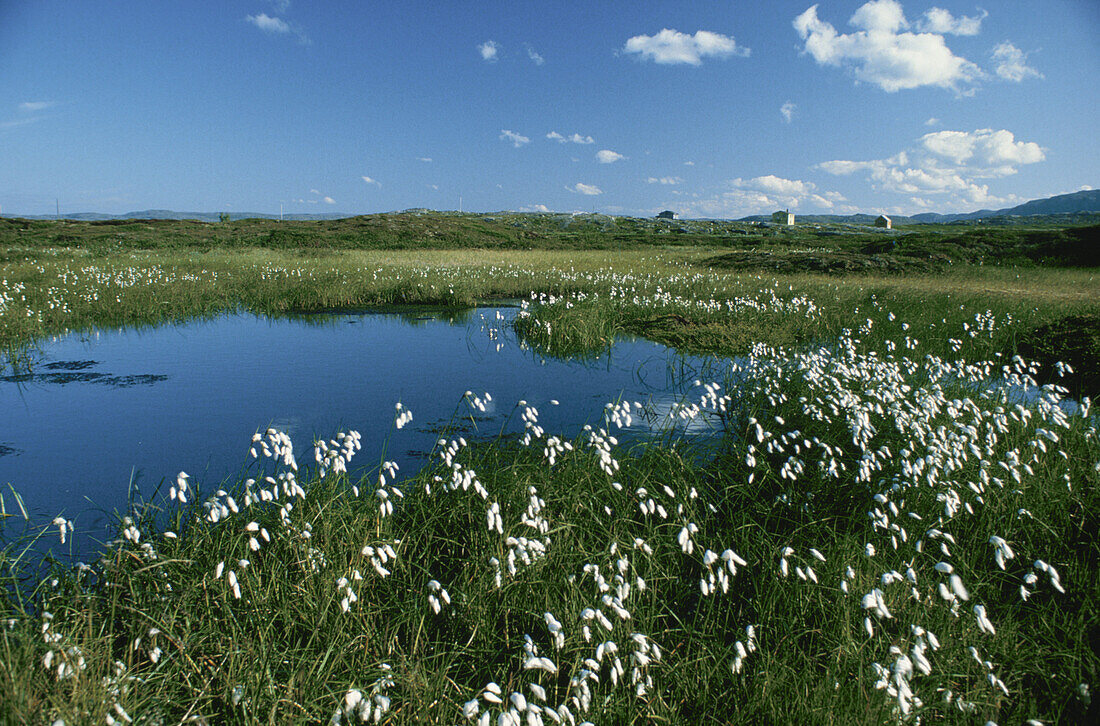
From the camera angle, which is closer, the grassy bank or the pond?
the grassy bank

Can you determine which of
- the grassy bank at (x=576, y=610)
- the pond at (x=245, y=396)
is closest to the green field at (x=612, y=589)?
the grassy bank at (x=576, y=610)

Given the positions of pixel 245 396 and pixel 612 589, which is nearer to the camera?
pixel 612 589

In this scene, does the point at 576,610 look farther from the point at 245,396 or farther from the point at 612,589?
the point at 245,396

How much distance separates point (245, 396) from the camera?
8445 millimetres

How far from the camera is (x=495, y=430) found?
7.12 meters

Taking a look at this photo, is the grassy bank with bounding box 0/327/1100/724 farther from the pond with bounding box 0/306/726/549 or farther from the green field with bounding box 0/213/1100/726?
the pond with bounding box 0/306/726/549

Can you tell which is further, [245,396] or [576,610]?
[245,396]

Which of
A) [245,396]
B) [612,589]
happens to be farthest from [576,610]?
[245,396]

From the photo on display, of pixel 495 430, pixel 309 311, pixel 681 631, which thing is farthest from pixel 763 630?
pixel 309 311

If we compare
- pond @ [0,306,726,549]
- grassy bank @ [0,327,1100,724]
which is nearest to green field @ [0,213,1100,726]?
grassy bank @ [0,327,1100,724]

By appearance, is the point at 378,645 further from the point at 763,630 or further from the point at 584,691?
the point at 763,630

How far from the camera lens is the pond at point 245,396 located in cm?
570

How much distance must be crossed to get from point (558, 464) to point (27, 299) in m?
16.9

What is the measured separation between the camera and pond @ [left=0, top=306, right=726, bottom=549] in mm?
5699
